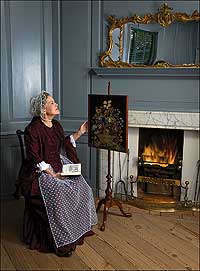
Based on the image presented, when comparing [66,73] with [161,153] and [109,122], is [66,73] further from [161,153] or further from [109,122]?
Result: [161,153]

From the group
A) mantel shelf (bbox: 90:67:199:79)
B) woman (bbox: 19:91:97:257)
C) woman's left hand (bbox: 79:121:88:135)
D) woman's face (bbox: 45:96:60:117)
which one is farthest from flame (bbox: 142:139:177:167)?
woman's face (bbox: 45:96:60:117)

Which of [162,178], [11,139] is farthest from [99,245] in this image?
[11,139]

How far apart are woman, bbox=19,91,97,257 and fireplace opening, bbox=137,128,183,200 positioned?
1.12 meters

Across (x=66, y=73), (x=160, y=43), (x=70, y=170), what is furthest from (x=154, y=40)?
(x=70, y=170)

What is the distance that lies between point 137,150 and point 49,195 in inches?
59.5

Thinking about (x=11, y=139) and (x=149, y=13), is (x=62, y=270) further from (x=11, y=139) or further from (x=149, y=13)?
(x=149, y=13)

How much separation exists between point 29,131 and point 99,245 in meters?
1.12

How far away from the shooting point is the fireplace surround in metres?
3.32

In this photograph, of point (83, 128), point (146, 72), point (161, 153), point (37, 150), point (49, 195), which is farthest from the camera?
point (161, 153)

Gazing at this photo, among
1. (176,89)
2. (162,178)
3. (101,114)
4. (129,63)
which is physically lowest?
(162,178)

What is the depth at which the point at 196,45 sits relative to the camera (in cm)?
321

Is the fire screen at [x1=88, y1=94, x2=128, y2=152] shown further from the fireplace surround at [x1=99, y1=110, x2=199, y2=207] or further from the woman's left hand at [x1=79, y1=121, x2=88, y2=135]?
the fireplace surround at [x1=99, y1=110, x2=199, y2=207]

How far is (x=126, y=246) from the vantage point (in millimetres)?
2662

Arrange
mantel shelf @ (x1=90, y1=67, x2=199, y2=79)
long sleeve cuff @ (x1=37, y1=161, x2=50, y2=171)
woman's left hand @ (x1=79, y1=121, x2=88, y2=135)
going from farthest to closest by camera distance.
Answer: mantel shelf @ (x1=90, y1=67, x2=199, y2=79)
woman's left hand @ (x1=79, y1=121, x2=88, y2=135)
long sleeve cuff @ (x1=37, y1=161, x2=50, y2=171)
